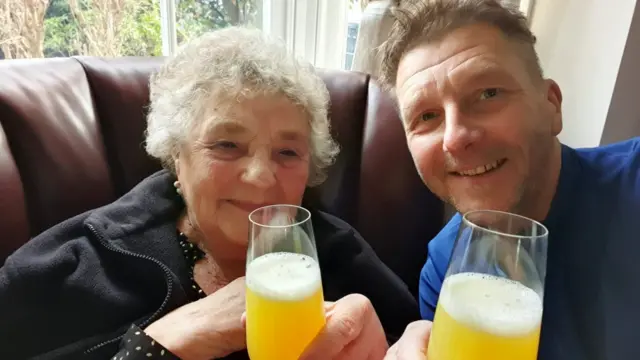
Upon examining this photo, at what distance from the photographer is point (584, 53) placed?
1.61 m

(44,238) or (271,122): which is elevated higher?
(271,122)

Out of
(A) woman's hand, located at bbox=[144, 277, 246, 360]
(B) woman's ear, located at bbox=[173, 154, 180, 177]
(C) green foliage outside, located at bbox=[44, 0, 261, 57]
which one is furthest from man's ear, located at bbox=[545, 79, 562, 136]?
(C) green foliage outside, located at bbox=[44, 0, 261, 57]

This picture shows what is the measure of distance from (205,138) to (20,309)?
1.86 ft

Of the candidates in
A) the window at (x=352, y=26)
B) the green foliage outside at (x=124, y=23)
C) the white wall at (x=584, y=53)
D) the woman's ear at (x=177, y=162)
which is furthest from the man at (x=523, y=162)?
the green foliage outside at (x=124, y=23)

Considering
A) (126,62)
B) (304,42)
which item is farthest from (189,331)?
(304,42)

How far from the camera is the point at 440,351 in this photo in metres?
0.75

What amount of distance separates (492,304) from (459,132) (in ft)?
1.55

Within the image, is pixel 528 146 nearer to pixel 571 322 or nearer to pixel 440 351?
pixel 571 322

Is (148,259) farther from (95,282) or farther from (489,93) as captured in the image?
(489,93)

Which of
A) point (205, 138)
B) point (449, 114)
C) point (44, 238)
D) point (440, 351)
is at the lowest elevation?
point (44, 238)

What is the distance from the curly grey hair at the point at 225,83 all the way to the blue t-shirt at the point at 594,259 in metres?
0.65

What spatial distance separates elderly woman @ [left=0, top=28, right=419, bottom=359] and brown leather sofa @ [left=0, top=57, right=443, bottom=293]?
0.23 metres

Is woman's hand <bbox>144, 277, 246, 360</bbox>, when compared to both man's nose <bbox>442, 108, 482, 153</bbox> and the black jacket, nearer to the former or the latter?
the black jacket

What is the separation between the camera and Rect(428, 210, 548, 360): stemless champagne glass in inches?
27.1
